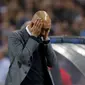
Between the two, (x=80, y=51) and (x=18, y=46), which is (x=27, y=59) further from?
(x=80, y=51)

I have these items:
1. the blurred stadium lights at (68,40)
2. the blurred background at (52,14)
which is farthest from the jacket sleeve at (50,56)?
the blurred background at (52,14)

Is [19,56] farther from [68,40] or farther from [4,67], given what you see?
[4,67]

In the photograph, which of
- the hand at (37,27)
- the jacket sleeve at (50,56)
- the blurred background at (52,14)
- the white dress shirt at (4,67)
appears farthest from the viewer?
the blurred background at (52,14)

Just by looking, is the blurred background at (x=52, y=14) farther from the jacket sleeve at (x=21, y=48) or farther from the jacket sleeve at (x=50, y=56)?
the jacket sleeve at (x=21, y=48)

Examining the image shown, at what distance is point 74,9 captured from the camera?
1162 centimetres

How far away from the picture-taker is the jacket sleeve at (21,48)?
202 inches

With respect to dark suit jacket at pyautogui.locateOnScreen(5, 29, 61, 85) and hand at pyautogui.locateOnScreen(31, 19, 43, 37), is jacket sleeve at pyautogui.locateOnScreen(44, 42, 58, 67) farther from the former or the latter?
hand at pyautogui.locateOnScreen(31, 19, 43, 37)

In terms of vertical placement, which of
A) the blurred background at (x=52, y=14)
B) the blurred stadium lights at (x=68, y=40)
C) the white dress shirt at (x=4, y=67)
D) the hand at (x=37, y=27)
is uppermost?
the hand at (x=37, y=27)

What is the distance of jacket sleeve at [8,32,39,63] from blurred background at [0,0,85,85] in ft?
16.1

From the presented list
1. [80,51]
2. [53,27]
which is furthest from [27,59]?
[53,27]

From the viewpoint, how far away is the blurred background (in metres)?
10.6

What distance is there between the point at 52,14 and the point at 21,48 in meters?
6.18

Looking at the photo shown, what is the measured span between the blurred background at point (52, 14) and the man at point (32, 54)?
4.83 meters

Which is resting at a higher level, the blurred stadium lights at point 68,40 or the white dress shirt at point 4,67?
the blurred stadium lights at point 68,40
